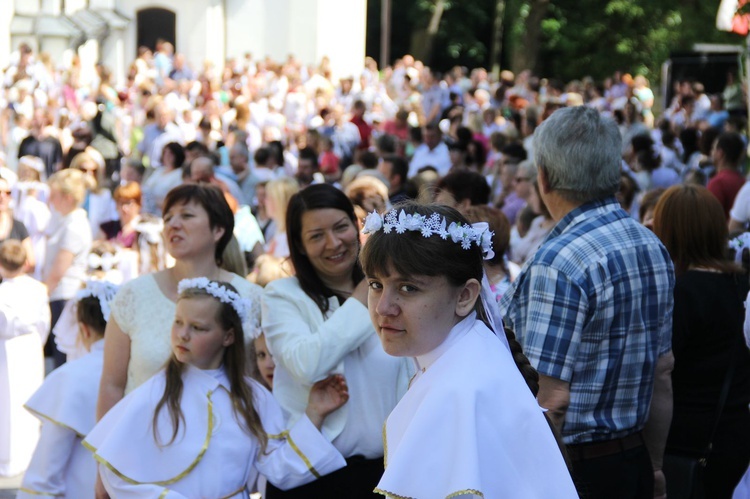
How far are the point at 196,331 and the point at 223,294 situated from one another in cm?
18

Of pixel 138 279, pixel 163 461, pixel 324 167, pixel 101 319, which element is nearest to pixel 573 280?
pixel 163 461

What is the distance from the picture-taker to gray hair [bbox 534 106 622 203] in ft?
11.9

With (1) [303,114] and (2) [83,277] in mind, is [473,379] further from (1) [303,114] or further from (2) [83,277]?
(1) [303,114]

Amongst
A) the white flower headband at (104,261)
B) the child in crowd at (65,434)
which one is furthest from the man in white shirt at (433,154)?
the child in crowd at (65,434)

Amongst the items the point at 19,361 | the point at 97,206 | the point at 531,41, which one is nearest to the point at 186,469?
the point at 19,361

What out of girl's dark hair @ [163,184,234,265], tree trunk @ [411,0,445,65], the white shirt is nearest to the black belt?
girl's dark hair @ [163,184,234,265]

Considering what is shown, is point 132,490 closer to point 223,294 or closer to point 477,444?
point 223,294

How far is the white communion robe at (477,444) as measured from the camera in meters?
2.43

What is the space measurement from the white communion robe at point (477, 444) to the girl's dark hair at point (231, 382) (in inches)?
70.7

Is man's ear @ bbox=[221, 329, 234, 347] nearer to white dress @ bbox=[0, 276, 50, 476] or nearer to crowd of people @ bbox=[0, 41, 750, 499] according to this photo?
crowd of people @ bbox=[0, 41, 750, 499]

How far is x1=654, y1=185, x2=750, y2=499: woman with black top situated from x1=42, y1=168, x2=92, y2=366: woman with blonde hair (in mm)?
5250

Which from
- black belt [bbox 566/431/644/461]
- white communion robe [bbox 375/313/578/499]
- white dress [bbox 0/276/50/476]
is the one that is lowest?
white dress [bbox 0/276/50/476]

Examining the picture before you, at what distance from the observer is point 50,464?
508 centimetres

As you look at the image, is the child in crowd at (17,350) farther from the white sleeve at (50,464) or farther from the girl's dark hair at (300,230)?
the girl's dark hair at (300,230)
